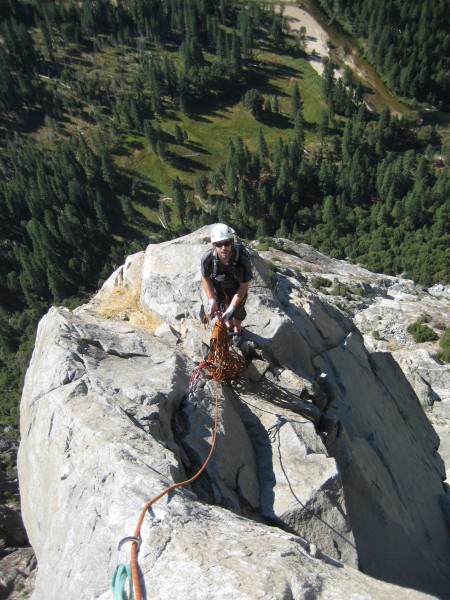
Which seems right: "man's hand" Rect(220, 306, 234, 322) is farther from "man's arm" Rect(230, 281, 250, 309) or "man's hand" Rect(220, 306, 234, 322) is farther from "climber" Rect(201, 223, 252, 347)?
"man's arm" Rect(230, 281, 250, 309)

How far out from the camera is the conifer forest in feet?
340

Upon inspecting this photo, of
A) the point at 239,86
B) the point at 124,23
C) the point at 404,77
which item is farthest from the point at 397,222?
the point at 124,23

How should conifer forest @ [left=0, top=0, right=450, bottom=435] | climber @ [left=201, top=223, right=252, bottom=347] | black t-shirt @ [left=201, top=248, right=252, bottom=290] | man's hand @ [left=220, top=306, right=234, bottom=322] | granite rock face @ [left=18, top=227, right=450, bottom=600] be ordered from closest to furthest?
granite rock face @ [left=18, top=227, right=450, bottom=600]
climber @ [left=201, top=223, right=252, bottom=347]
black t-shirt @ [left=201, top=248, right=252, bottom=290]
man's hand @ [left=220, top=306, right=234, bottom=322]
conifer forest @ [left=0, top=0, right=450, bottom=435]

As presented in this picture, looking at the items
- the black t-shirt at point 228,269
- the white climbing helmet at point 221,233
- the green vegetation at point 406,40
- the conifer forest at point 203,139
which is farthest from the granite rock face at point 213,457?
the green vegetation at point 406,40

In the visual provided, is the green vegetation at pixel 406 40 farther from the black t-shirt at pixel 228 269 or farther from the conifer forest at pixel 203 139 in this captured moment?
the black t-shirt at pixel 228 269

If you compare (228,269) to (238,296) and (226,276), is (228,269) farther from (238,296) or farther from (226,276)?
(238,296)

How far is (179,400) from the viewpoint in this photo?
36.7 ft

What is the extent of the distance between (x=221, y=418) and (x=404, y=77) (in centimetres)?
15764

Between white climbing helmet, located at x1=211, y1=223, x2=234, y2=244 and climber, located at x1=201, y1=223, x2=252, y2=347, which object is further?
climber, located at x1=201, y1=223, x2=252, y2=347

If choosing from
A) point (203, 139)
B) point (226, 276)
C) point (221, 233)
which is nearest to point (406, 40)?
point (203, 139)

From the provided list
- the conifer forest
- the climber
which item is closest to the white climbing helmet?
the climber

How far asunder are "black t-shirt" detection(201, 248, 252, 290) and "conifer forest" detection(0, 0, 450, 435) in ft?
232

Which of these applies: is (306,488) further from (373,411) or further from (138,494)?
(373,411)

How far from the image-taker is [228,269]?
39.9 feet
